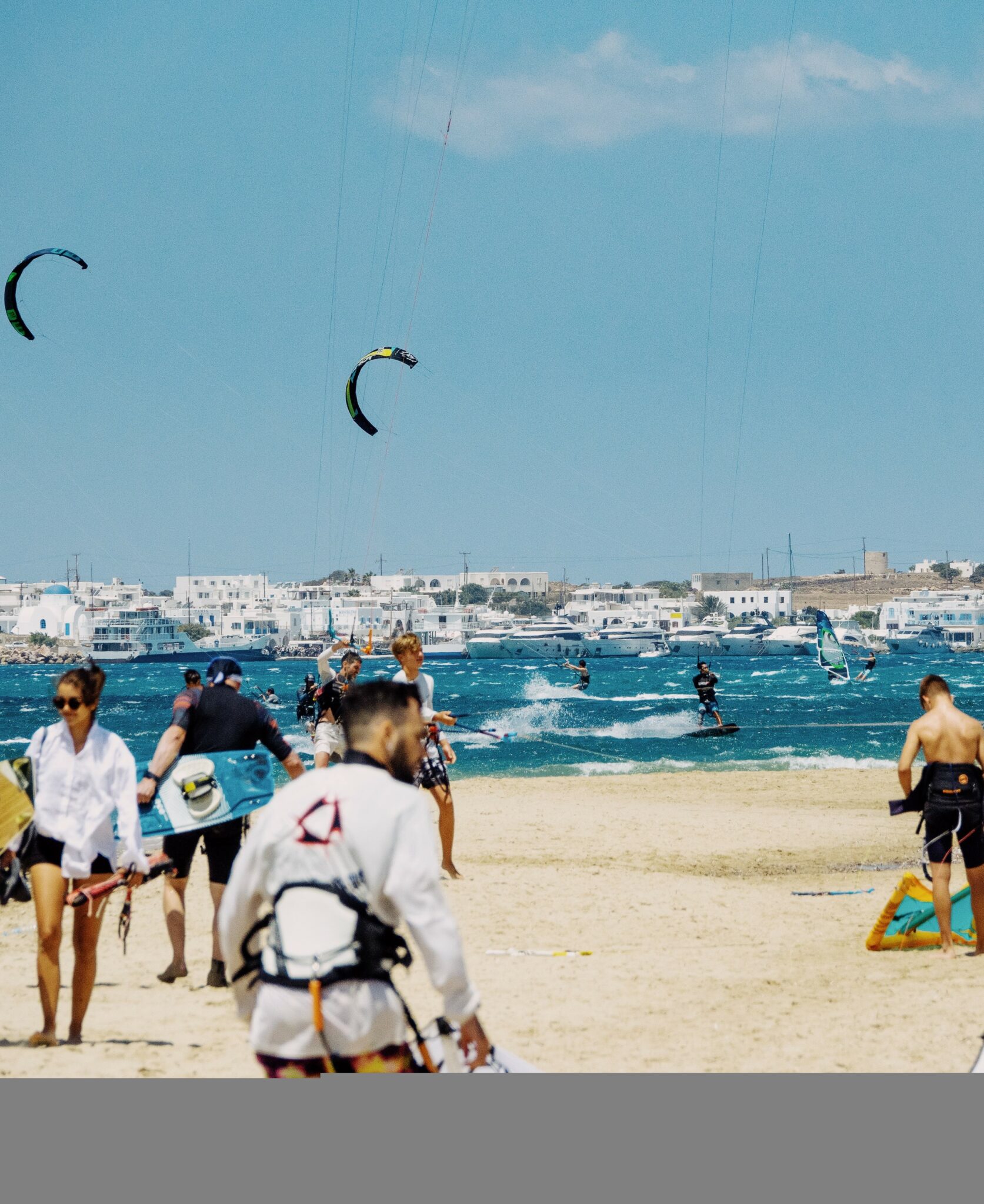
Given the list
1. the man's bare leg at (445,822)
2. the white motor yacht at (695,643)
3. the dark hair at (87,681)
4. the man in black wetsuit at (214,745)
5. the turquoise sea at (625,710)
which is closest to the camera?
the dark hair at (87,681)

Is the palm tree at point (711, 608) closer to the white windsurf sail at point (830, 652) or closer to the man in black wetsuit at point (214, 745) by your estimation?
the white windsurf sail at point (830, 652)

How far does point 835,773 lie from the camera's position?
68.7 ft

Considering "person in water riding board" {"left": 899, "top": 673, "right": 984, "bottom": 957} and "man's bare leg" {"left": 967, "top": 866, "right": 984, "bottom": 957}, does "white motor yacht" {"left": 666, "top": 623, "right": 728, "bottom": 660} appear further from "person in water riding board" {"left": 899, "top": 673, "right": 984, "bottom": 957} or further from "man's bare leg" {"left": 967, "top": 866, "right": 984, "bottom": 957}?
"person in water riding board" {"left": 899, "top": 673, "right": 984, "bottom": 957}

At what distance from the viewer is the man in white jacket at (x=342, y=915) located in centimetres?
261

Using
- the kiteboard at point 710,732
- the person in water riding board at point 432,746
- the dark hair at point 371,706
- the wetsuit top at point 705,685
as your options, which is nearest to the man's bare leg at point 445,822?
the person in water riding board at point 432,746

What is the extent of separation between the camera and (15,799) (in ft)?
16.2

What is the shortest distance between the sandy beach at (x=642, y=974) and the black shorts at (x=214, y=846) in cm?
57

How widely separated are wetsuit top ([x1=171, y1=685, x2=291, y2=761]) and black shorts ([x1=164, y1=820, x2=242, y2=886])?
0.39m

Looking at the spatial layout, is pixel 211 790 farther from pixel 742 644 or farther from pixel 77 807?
pixel 742 644

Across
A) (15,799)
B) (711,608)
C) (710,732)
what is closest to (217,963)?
(15,799)

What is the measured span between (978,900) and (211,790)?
12.4 feet

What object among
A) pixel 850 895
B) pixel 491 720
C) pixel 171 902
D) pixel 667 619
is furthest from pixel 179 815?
pixel 667 619

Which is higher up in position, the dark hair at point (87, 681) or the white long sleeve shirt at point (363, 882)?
the dark hair at point (87, 681)

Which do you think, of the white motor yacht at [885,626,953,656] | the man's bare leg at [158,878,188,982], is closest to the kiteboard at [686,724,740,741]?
the man's bare leg at [158,878,188,982]
